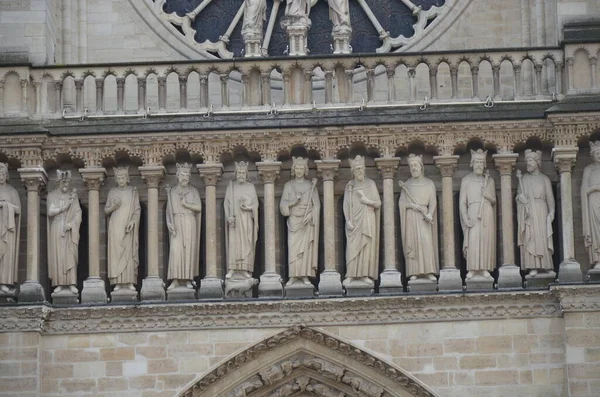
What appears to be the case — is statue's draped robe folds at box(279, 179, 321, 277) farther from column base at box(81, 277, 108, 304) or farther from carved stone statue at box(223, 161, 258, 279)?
column base at box(81, 277, 108, 304)

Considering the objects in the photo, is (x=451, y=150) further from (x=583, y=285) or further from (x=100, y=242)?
(x=100, y=242)

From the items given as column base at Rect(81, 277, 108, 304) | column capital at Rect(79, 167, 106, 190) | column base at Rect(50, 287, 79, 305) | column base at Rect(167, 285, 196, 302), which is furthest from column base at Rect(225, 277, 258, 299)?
column capital at Rect(79, 167, 106, 190)

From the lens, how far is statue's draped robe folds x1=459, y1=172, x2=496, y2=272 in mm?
26234

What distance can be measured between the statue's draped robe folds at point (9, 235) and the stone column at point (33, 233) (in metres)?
0.13

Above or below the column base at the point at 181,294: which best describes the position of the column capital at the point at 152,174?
above

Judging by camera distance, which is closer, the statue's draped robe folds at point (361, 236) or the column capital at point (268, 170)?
the statue's draped robe folds at point (361, 236)

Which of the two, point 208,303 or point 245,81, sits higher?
point 245,81

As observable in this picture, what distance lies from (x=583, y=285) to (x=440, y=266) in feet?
5.06

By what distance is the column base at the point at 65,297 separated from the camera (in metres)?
26.4

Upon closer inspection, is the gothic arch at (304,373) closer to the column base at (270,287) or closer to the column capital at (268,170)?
the column base at (270,287)

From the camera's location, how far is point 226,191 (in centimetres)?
2662

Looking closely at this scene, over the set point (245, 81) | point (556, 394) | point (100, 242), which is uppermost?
point (245, 81)

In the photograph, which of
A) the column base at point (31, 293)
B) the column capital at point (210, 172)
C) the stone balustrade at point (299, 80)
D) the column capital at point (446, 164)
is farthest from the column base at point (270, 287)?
the column base at point (31, 293)

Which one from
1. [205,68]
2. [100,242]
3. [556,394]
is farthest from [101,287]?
[556,394]
